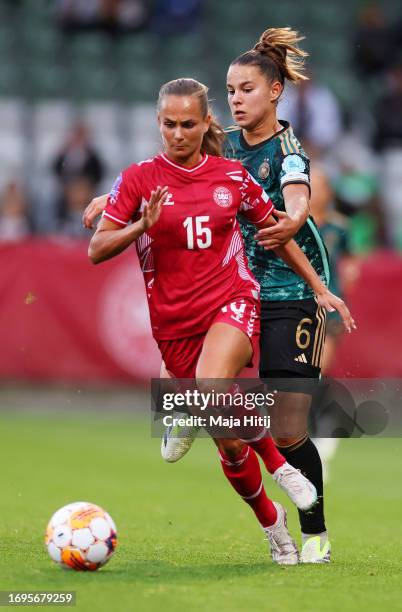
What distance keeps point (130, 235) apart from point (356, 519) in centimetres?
382

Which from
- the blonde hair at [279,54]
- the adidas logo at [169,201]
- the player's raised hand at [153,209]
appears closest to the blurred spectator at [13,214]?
the blonde hair at [279,54]

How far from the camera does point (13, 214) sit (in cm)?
1634

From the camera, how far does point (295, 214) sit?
21.0 feet

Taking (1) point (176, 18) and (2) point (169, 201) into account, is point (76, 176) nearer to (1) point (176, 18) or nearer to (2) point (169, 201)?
(1) point (176, 18)

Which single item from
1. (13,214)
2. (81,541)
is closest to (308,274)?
(81,541)

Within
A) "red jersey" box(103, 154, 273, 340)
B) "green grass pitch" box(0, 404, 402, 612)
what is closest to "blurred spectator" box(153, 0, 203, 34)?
"green grass pitch" box(0, 404, 402, 612)

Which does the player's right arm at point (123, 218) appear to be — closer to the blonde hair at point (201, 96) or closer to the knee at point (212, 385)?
the blonde hair at point (201, 96)

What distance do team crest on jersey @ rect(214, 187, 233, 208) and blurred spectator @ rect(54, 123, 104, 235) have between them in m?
9.87

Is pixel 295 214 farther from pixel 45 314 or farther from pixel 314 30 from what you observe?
pixel 314 30

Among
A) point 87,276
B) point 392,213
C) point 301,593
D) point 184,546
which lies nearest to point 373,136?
point 392,213

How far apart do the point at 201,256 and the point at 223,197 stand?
31 cm

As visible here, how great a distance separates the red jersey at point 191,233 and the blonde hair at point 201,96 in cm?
9

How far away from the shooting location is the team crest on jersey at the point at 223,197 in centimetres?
637

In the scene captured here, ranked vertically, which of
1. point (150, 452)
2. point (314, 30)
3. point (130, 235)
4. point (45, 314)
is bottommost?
point (150, 452)
